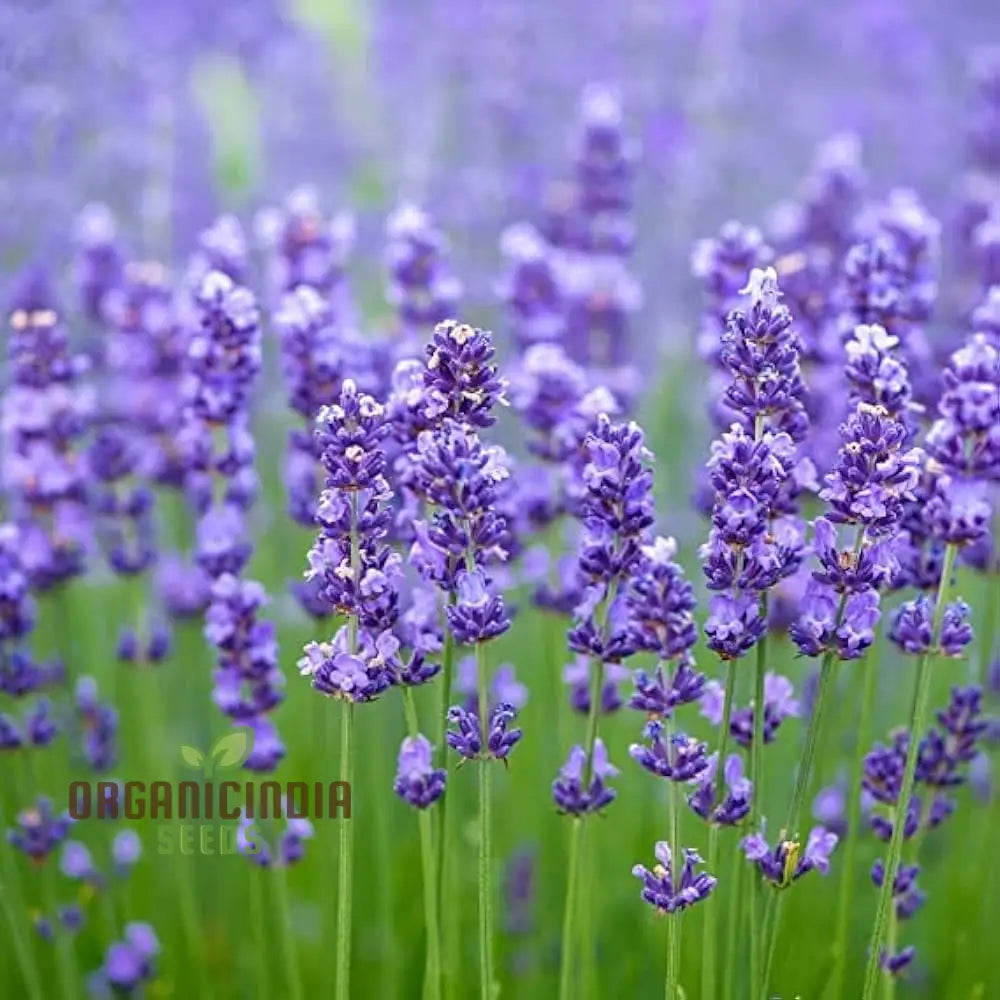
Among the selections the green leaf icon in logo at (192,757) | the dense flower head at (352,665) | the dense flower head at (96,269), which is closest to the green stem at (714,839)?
the dense flower head at (352,665)

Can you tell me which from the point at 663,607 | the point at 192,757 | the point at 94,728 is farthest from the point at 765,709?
the point at 94,728

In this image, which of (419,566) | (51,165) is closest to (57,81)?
(51,165)

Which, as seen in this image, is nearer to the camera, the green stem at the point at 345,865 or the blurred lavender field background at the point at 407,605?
the green stem at the point at 345,865

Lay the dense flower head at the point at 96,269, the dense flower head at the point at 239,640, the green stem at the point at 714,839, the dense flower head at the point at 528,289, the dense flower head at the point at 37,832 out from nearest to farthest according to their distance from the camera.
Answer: the green stem at the point at 714,839 → the dense flower head at the point at 239,640 → the dense flower head at the point at 37,832 → the dense flower head at the point at 528,289 → the dense flower head at the point at 96,269

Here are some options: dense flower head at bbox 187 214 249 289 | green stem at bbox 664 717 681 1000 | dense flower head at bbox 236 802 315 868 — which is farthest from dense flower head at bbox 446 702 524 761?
dense flower head at bbox 187 214 249 289

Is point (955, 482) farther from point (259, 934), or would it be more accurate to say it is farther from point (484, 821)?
point (259, 934)

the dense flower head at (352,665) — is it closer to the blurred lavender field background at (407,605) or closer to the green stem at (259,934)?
the blurred lavender field background at (407,605)
